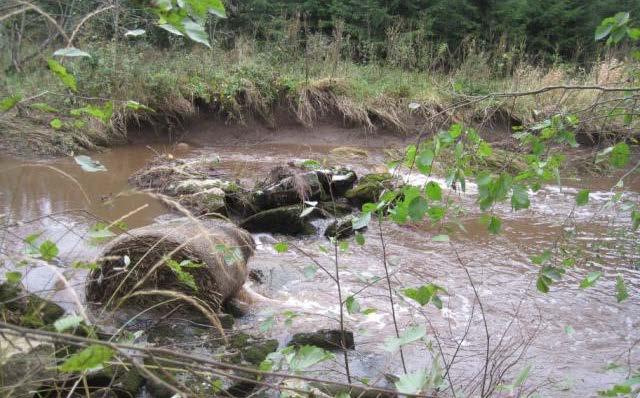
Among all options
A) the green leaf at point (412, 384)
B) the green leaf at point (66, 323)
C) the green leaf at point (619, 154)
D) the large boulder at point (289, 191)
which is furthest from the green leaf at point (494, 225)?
the large boulder at point (289, 191)

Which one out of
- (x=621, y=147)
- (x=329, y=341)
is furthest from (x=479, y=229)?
(x=621, y=147)

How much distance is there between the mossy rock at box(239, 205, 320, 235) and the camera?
21.4 feet

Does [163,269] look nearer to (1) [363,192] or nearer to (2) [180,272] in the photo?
(2) [180,272]

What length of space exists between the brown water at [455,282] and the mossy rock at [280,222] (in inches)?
8.8

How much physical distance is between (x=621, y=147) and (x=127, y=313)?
3301mm

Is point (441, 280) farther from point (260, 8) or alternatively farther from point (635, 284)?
point (260, 8)

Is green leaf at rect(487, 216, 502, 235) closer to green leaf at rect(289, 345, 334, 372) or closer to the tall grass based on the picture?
green leaf at rect(289, 345, 334, 372)

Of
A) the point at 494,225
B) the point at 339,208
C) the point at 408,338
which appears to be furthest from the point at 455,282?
the point at 408,338

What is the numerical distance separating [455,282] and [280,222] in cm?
231

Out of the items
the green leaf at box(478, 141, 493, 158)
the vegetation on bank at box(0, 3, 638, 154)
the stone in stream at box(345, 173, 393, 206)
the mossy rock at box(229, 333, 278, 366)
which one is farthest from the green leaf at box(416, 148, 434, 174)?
the vegetation on bank at box(0, 3, 638, 154)

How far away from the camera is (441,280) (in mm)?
5086

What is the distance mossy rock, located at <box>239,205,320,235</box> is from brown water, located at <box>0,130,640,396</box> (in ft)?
0.73

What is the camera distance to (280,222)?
21.5 feet

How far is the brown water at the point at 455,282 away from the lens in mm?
3623
